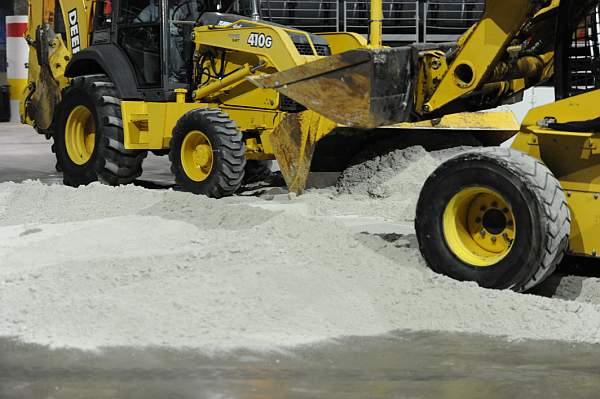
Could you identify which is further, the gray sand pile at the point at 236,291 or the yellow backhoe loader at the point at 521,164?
the yellow backhoe loader at the point at 521,164

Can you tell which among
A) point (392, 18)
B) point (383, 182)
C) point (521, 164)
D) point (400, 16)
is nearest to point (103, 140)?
point (383, 182)

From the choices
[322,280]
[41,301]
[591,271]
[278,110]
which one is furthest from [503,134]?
[41,301]

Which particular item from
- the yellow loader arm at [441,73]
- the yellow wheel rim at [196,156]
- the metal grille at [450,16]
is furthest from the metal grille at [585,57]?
the metal grille at [450,16]

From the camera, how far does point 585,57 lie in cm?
636

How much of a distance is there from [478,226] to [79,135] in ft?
21.9

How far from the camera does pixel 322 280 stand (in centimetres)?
638

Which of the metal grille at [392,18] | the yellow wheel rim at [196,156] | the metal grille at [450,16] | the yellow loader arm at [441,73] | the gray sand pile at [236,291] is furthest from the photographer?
the metal grille at [450,16]

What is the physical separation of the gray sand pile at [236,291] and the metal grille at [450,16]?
427 inches

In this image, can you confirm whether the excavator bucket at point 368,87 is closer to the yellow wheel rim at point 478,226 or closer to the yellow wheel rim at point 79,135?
the yellow wheel rim at point 478,226

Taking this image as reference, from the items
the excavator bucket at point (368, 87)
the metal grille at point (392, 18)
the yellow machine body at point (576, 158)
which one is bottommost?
the yellow machine body at point (576, 158)

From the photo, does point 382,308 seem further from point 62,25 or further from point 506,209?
point 62,25

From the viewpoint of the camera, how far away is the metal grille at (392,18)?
707 inches

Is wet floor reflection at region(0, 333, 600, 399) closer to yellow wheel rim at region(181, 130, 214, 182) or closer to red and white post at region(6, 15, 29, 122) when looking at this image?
yellow wheel rim at region(181, 130, 214, 182)

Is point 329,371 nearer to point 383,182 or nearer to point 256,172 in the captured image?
point 383,182
